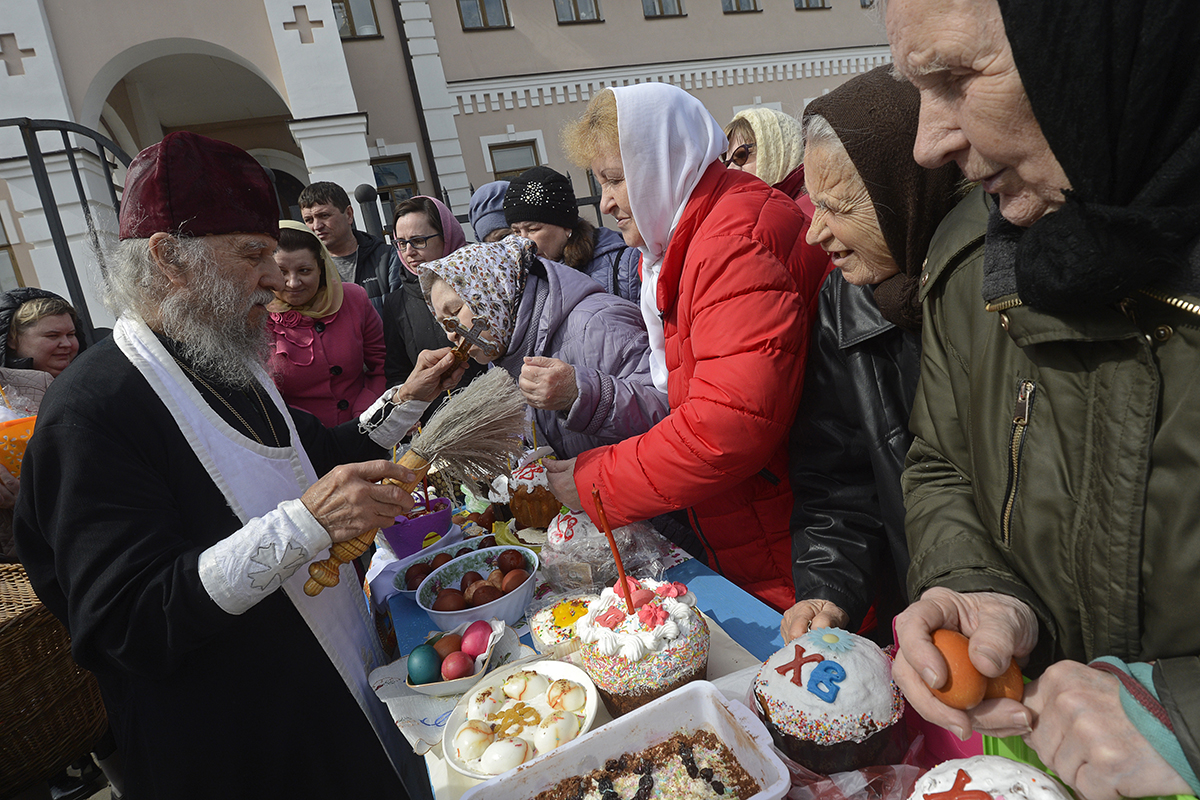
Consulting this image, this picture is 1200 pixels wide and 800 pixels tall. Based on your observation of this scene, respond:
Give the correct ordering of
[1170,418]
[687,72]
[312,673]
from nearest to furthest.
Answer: [1170,418], [312,673], [687,72]

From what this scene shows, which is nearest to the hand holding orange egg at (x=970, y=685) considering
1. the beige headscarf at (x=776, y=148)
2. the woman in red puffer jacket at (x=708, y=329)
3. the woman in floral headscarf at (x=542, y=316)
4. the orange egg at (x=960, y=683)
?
the orange egg at (x=960, y=683)

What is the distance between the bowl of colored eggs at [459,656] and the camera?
5.38 feet

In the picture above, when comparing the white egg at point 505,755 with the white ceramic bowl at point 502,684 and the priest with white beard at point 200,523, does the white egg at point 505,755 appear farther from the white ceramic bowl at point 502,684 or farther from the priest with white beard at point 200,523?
the priest with white beard at point 200,523

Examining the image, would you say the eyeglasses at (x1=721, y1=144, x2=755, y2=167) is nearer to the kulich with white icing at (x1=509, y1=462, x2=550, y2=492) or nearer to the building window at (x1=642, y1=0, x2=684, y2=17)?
the kulich with white icing at (x1=509, y1=462, x2=550, y2=492)

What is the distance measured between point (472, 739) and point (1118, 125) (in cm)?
149

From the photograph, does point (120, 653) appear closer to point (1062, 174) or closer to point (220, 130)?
point (1062, 174)

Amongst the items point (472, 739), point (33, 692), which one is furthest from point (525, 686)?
point (33, 692)

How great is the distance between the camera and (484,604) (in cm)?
186

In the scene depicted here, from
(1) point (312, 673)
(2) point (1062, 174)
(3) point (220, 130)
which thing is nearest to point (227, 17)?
(3) point (220, 130)

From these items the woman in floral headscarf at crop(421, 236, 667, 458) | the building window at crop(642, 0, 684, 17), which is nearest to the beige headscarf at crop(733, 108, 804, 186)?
the woman in floral headscarf at crop(421, 236, 667, 458)

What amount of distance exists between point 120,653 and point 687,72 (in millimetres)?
17788

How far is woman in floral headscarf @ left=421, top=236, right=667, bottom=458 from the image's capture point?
8.42 feet

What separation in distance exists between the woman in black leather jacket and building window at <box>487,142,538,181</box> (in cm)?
1430

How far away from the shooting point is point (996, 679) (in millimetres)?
886
